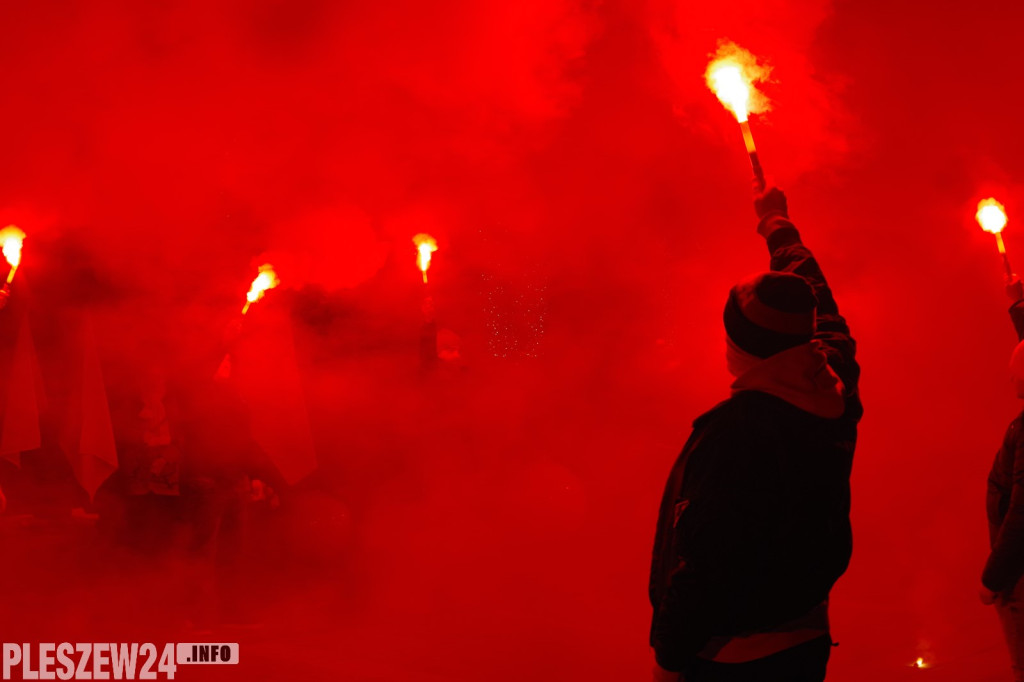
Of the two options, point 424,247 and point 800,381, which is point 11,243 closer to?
point 424,247

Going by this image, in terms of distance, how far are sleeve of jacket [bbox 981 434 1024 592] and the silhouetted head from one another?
1061 millimetres

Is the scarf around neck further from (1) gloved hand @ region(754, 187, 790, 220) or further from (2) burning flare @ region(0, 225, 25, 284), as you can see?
(2) burning flare @ region(0, 225, 25, 284)

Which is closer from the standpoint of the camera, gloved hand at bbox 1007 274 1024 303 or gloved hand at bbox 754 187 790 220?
gloved hand at bbox 754 187 790 220

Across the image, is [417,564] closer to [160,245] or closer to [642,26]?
[160,245]

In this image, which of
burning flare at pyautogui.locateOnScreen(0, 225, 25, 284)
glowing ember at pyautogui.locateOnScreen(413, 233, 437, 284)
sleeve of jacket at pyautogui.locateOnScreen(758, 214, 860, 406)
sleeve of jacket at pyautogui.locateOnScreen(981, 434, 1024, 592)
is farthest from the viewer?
glowing ember at pyautogui.locateOnScreen(413, 233, 437, 284)

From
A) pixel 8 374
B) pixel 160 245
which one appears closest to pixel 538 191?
pixel 160 245

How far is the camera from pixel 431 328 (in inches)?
194

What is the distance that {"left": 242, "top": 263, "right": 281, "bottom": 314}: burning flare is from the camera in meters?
4.50

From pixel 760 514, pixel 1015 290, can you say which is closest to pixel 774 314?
pixel 760 514

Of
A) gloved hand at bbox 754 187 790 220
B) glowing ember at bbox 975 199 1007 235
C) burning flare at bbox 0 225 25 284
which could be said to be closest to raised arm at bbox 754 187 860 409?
gloved hand at bbox 754 187 790 220

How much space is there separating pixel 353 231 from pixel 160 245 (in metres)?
1.20

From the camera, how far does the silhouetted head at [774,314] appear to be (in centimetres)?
148

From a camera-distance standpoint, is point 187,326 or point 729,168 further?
point 729,168

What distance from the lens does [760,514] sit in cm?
137
